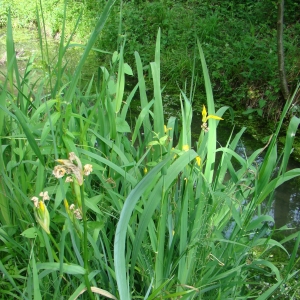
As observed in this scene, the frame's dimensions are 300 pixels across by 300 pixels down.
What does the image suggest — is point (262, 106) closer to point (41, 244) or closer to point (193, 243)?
point (193, 243)

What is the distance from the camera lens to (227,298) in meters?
1.43

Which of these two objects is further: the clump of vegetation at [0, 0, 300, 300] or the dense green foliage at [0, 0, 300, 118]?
the dense green foliage at [0, 0, 300, 118]

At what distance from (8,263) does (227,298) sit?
2.46 ft

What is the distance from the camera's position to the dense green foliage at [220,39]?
4.11 m

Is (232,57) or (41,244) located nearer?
(41,244)

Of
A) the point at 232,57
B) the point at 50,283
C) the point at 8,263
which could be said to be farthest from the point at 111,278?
the point at 232,57

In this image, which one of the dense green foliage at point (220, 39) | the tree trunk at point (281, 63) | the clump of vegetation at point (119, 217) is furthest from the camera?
the dense green foliage at point (220, 39)

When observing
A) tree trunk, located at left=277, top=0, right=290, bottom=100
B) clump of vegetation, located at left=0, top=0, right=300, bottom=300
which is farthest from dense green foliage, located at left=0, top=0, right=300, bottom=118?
clump of vegetation, located at left=0, top=0, right=300, bottom=300

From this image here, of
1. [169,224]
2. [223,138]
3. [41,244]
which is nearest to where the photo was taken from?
[41,244]

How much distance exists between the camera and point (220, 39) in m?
5.05

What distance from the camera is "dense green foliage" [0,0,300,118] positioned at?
13.5 ft

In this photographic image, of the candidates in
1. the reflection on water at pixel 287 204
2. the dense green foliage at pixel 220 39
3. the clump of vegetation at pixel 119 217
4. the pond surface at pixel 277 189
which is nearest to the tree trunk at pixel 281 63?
the dense green foliage at pixel 220 39

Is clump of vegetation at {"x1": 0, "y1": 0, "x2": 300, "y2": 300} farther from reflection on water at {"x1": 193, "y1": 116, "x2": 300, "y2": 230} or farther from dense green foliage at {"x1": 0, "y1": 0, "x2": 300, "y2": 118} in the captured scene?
dense green foliage at {"x1": 0, "y1": 0, "x2": 300, "y2": 118}

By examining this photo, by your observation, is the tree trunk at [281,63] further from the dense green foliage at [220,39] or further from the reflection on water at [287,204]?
the reflection on water at [287,204]
